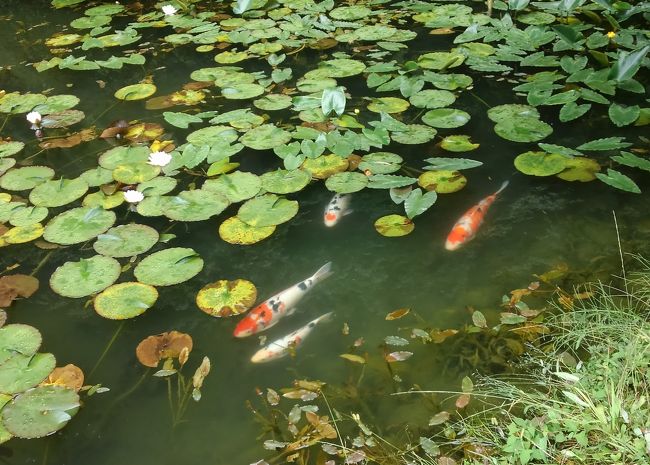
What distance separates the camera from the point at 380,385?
1.46 meters

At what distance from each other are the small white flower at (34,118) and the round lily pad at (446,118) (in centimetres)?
179

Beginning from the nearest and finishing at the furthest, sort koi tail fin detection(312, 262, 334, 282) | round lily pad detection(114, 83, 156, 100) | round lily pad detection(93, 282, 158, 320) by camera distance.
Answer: round lily pad detection(93, 282, 158, 320), koi tail fin detection(312, 262, 334, 282), round lily pad detection(114, 83, 156, 100)

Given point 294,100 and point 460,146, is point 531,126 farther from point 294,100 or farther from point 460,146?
point 294,100

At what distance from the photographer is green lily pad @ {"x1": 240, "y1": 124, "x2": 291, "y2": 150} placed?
2.34 meters

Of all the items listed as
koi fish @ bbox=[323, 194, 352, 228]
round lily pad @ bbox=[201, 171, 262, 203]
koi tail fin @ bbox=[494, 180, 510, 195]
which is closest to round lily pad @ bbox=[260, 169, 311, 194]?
round lily pad @ bbox=[201, 171, 262, 203]

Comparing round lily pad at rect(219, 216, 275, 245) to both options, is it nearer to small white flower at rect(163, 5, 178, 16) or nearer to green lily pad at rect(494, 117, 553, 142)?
green lily pad at rect(494, 117, 553, 142)

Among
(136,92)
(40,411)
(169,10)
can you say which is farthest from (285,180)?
(169,10)

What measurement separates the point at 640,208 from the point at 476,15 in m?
1.92

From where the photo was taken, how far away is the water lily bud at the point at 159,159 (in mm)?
2246

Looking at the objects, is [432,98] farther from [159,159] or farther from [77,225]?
[77,225]

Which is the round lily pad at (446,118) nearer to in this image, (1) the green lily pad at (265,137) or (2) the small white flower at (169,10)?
(1) the green lily pad at (265,137)

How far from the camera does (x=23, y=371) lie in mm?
1495

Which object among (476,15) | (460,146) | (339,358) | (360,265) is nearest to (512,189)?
(460,146)

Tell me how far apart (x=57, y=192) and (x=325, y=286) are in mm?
1152
